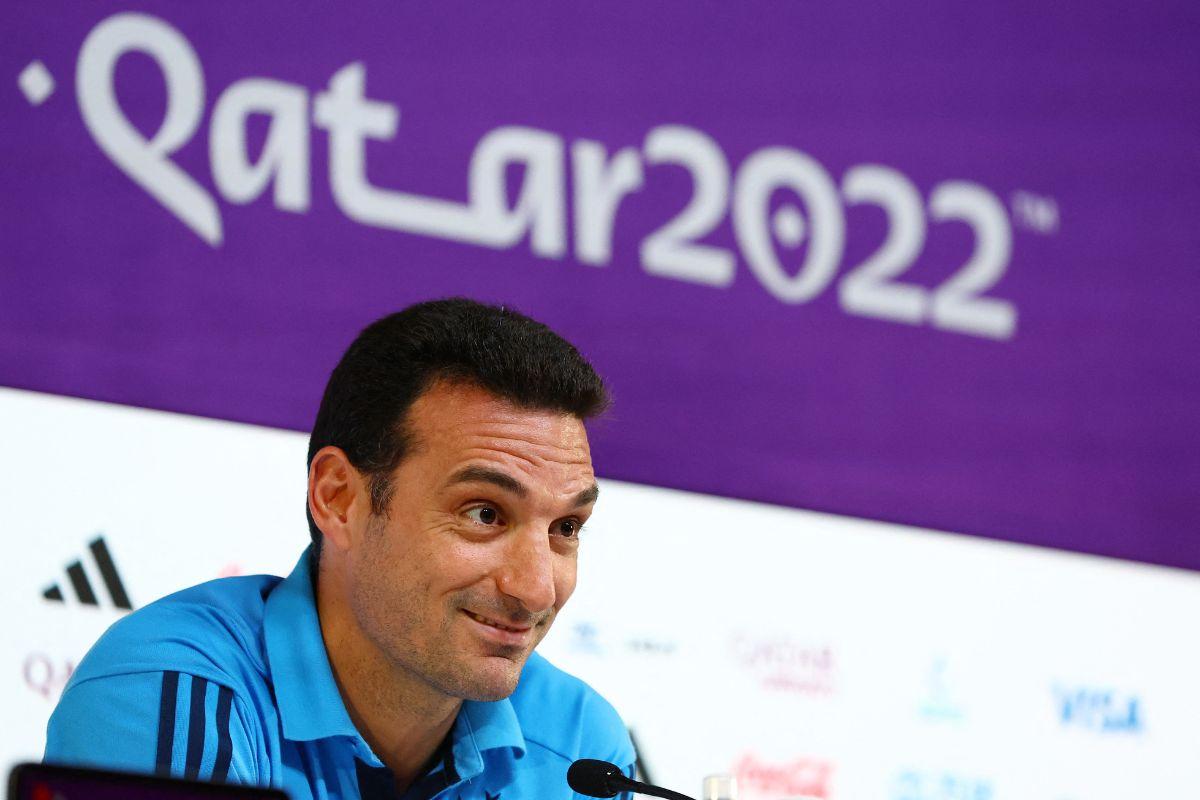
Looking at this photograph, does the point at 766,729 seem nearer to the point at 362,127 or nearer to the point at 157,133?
the point at 362,127

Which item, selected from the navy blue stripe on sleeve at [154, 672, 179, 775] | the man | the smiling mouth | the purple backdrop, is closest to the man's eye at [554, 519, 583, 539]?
the man

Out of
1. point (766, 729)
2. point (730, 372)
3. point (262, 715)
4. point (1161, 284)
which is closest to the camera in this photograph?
point (262, 715)

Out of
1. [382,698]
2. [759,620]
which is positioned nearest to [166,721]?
[382,698]

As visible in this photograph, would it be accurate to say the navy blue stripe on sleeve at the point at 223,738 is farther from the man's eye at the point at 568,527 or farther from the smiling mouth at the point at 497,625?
the man's eye at the point at 568,527

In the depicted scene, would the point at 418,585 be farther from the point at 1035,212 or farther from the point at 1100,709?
the point at 1035,212

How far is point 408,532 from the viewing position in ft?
5.60

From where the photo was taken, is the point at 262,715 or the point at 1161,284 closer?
the point at 262,715

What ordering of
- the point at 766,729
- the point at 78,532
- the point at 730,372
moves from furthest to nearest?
the point at 730,372, the point at 766,729, the point at 78,532

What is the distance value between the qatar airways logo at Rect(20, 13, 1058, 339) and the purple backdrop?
14mm

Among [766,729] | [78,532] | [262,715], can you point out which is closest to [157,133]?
[78,532]

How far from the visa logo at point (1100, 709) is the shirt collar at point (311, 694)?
4.80ft

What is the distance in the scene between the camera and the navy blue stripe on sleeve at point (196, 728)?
148 centimetres

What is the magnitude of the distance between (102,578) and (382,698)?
811 millimetres

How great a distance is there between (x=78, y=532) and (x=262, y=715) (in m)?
0.87
